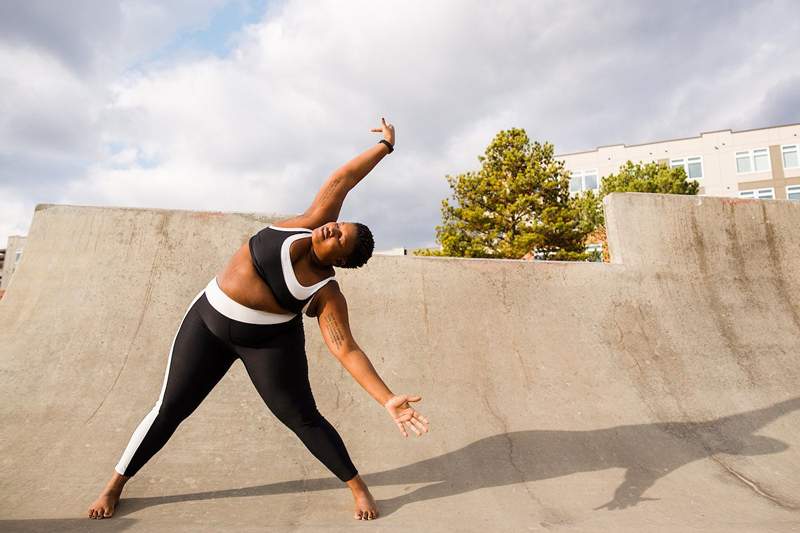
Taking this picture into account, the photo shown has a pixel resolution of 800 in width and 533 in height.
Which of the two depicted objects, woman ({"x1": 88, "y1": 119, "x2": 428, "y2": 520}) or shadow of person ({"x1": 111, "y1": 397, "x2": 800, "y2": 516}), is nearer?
woman ({"x1": 88, "y1": 119, "x2": 428, "y2": 520})

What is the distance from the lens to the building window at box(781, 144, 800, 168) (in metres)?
38.7

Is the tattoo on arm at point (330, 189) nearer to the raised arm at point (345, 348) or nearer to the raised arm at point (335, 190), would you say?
the raised arm at point (335, 190)

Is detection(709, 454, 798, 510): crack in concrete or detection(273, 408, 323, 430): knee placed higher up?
detection(273, 408, 323, 430): knee

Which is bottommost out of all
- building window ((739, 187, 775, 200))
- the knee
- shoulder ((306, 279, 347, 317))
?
the knee

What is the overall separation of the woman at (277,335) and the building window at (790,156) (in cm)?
4727

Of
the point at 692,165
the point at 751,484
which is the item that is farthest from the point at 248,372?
the point at 692,165

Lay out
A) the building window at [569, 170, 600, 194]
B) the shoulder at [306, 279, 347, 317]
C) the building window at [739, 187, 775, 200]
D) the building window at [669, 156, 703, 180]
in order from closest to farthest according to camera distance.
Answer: the shoulder at [306, 279, 347, 317] < the building window at [739, 187, 775, 200] < the building window at [669, 156, 703, 180] < the building window at [569, 170, 600, 194]

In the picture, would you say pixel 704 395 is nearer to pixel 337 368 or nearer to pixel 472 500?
pixel 472 500

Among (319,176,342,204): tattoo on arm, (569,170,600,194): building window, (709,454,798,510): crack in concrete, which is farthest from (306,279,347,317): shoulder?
(569,170,600,194): building window

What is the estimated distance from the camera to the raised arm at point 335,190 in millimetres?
2992

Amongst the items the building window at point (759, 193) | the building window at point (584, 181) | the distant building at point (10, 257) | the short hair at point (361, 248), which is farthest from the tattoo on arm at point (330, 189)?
the distant building at point (10, 257)

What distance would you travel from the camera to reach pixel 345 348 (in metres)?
2.77

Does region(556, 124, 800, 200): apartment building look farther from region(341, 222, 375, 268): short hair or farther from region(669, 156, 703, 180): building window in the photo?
region(341, 222, 375, 268): short hair

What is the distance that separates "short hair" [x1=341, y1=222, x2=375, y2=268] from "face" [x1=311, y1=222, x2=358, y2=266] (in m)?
0.02
